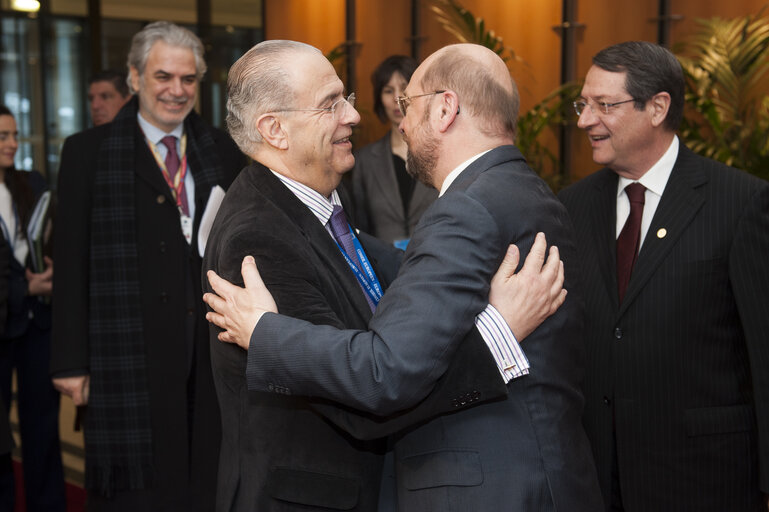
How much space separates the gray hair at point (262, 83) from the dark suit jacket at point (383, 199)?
2.03m

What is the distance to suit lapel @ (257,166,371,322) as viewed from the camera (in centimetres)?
186

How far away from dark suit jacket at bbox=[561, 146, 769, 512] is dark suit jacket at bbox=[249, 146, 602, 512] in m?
0.61

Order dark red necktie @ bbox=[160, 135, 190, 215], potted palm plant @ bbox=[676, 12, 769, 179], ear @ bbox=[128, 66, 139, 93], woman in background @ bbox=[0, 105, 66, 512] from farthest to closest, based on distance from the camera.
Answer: potted palm plant @ bbox=[676, 12, 769, 179], woman in background @ bbox=[0, 105, 66, 512], ear @ bbox=[128, 66, 139, 93], dark red necktie @ bbox=[160, 135, 190, 215]

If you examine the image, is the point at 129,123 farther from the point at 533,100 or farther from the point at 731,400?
the point at 533,100

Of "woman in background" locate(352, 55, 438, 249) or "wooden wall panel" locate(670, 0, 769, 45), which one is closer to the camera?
"woman in background" locate(352, 55, 438, 249)

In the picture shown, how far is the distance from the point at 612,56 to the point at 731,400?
1071 millimetres

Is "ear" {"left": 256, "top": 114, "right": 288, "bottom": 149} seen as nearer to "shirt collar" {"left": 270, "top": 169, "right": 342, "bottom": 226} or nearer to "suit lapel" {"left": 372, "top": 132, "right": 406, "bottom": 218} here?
"shirt collar" {"left": 270, "top": 169, "right": 342, "bottom": 226}

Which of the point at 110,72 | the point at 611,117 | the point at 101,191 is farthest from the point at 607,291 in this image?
the point at 110,72

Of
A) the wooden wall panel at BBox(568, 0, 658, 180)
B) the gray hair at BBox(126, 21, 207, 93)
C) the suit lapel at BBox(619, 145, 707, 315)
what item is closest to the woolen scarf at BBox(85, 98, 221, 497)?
the gray hair at BBox(126, 21, 207, 93)

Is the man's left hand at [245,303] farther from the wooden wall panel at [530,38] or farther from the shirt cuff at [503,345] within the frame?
the wooden wall panel at [530,38]

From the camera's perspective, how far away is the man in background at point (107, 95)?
511cm

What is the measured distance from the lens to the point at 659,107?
261 cm

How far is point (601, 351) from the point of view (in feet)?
8.14

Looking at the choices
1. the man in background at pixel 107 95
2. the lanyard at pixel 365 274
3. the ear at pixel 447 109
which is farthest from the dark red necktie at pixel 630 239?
the man in background at pixel 107 95
